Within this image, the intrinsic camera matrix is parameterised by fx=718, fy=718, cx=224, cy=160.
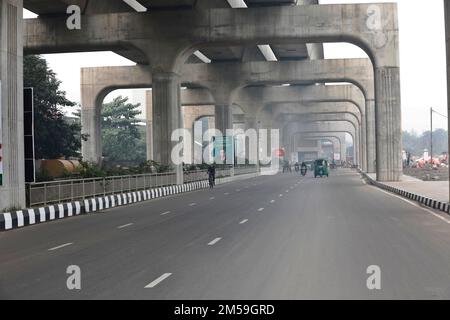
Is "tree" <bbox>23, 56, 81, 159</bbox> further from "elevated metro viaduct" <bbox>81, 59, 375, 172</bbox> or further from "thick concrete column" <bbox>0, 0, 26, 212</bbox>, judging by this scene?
"thick concrete column" <bbox>0, 0, 26, 212</bbox>

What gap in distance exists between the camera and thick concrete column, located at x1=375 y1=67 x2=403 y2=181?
52.1m

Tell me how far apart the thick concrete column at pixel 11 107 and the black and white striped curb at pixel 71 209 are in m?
0.71

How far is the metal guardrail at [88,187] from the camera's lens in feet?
84.8

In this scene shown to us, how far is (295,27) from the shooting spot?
150ft

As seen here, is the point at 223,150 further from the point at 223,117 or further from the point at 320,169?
the point at 320,169

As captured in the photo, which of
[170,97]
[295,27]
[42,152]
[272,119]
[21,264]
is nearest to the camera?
[21,264]

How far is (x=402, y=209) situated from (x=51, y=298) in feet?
63.8

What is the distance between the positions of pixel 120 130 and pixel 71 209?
91.8 meters

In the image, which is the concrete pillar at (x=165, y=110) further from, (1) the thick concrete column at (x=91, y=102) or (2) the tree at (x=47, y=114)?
(1) the thick concrete column at (x=91, y=102)

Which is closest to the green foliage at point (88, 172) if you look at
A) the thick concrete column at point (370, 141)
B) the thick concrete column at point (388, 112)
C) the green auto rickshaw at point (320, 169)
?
the thick concrete column at point (388, 112)

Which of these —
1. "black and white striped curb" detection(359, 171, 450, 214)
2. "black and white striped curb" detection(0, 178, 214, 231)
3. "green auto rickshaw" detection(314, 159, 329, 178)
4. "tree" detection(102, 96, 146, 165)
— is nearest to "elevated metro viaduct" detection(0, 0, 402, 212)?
"black and white striped curb" detection(0, 178, 214, 231)

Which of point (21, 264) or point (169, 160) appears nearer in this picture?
point (21, 264)

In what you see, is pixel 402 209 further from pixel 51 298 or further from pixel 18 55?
pixel 51 298
